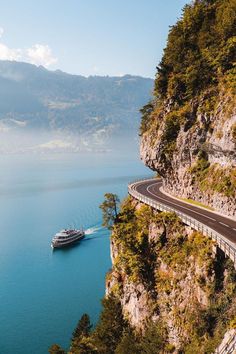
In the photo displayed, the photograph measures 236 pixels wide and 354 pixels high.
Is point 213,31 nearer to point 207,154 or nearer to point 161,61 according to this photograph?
point 161,61

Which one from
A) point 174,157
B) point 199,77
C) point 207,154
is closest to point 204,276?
point 207,154

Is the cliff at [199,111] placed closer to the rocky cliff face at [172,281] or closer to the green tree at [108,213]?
the rocky cliff face at [172,281]

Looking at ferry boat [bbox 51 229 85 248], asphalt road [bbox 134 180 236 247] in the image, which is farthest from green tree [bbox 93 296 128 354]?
ferry boat [bbox 51 229 85 248]

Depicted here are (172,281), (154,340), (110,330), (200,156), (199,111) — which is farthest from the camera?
(200,156)

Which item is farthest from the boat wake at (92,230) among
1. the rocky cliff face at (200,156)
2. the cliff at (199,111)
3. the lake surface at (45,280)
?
the rocky cliff face at (200,156)

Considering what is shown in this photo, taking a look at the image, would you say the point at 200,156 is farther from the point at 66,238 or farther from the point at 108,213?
the point at 66,238

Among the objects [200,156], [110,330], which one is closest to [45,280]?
[110,330]
